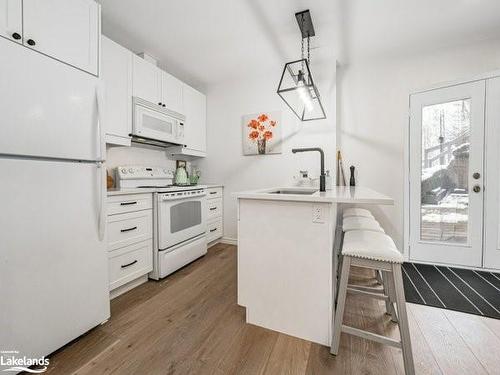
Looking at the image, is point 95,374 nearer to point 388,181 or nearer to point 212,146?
point 212,146

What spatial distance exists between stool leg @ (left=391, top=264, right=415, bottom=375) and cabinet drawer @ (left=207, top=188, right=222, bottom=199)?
2538mm

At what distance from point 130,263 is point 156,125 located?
1603mm

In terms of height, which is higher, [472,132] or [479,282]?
[472,132]

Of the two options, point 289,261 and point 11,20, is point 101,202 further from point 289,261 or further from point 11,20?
point 289,261

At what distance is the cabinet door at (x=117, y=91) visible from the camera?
2.20 m

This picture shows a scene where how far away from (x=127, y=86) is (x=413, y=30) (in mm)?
3092

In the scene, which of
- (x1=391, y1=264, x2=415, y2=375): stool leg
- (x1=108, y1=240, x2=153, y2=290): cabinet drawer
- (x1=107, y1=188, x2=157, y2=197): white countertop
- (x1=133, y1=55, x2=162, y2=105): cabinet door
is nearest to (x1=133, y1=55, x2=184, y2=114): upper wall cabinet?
(x1=133, y1=55, x2=162, y2=105): cabinet door

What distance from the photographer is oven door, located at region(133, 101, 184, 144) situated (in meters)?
2.52

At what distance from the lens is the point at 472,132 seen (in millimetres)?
2557

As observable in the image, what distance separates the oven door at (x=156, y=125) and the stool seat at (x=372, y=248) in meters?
2.36

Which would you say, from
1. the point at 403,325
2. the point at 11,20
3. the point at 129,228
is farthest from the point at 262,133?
the point at 403,325

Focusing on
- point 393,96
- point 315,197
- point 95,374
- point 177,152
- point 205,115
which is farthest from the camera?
point 205,115

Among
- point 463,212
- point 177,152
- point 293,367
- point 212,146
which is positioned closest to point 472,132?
point 463,212

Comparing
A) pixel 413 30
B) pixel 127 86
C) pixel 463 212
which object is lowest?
pixel 463 212
